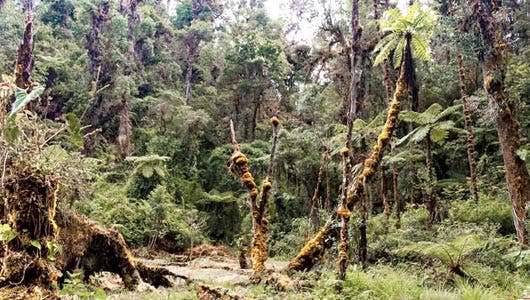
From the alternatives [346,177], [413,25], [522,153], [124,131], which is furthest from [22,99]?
[124,131]

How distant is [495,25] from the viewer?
9.27 metres

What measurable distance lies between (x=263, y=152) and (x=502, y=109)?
42.2 ft

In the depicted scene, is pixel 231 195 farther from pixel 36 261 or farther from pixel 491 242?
pixel 36 261

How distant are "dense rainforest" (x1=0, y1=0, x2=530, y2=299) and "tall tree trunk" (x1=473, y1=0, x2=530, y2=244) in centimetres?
4

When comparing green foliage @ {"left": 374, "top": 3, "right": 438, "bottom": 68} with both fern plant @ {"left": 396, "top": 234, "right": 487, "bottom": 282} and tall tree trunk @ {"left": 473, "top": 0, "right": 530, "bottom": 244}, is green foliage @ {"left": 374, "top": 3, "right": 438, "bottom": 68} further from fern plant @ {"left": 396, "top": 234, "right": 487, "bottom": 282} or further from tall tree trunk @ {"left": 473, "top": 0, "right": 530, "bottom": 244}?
fern plant @ {"left": 396, "top": 234, "right": 487, "bottom": 282}

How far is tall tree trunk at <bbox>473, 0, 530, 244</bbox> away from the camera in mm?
8227

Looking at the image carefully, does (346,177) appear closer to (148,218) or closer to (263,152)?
(148,218)

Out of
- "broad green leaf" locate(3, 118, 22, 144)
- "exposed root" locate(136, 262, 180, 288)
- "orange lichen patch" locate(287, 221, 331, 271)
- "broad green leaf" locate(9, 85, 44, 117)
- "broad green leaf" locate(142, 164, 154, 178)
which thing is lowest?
"exposed root" locate(136, 262, 180, 288)

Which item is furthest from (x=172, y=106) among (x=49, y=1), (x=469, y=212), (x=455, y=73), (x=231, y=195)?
(x=469, y=212)

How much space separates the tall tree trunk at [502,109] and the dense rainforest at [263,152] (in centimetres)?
4

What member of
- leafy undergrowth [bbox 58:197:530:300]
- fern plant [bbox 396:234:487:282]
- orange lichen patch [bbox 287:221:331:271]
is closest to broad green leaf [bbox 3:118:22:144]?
leafy undergrowth [bbox 58:197:530:300]

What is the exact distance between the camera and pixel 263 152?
20.2 metres

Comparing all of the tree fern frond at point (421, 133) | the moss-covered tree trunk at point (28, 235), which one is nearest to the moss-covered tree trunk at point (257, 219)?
the moss-covered tree trunk at point (28, 235)

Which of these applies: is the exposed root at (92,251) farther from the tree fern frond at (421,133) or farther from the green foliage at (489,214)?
the green foliage at (489,214)
